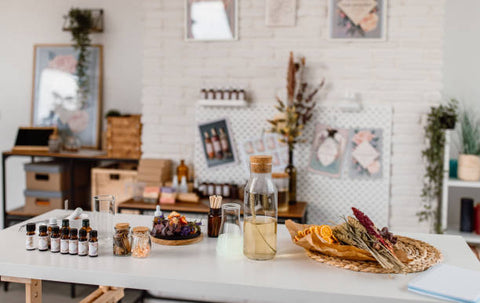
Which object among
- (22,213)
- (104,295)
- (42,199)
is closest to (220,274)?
(104,295)

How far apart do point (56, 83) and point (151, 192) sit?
6.79 feet

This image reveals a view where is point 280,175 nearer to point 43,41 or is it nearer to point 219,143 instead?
point 219,143

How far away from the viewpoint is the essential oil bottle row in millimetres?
1956

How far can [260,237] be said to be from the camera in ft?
6.34

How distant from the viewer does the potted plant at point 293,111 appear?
12.7 ft

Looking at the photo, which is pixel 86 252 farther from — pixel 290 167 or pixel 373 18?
pixel 373 18

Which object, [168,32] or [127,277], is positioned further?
[168,32]

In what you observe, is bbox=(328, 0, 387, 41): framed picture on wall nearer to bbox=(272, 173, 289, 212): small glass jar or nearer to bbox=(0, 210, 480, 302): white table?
bbox=(272, 173, 289, 212): small glass jar

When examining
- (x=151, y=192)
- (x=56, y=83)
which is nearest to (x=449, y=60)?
(x=151, y=192)

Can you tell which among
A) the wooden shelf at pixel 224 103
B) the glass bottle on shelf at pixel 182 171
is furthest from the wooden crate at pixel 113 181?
the wooden shelf at pixel 224 103

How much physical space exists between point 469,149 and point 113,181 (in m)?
3.08

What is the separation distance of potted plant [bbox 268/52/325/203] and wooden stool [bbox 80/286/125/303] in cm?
163

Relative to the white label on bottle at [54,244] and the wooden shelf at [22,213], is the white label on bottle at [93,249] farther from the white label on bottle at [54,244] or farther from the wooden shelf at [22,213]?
the wooden shelf at [22,213]

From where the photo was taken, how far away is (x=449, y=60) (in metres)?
4.21
